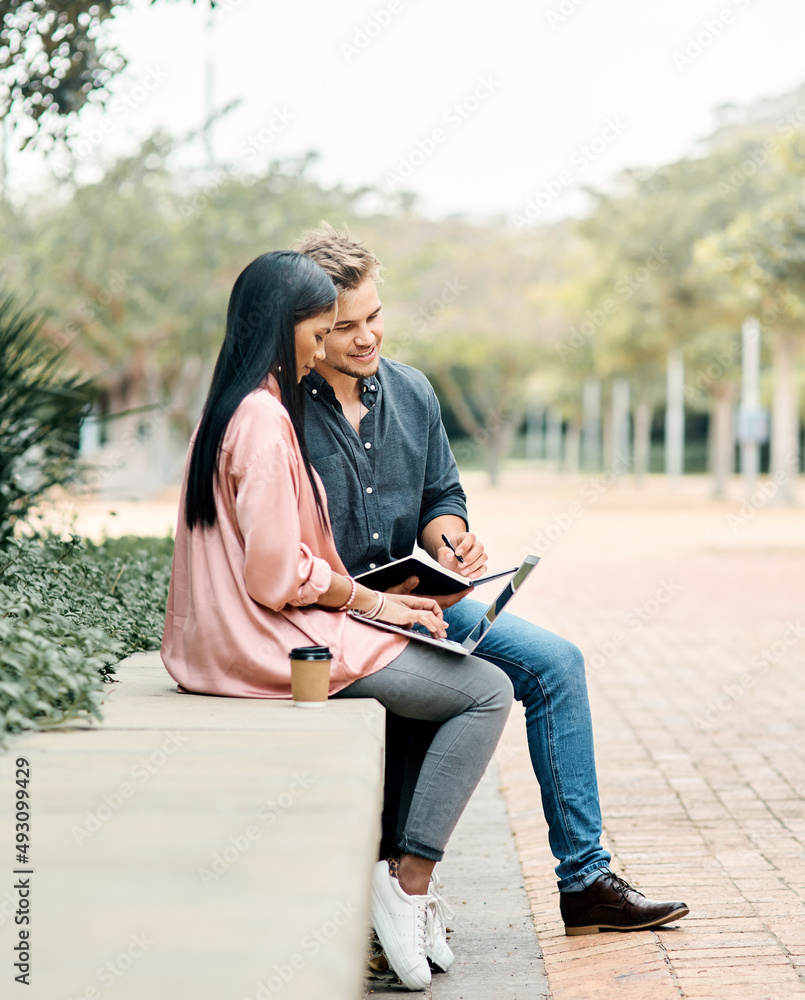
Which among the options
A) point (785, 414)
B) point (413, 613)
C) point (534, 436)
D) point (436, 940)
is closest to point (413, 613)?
point (413, 613)

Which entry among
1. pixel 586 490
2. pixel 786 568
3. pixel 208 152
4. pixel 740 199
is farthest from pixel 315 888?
pixel 586 490

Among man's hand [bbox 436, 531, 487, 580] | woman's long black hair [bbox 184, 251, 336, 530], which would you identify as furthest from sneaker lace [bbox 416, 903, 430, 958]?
woman's long black hair [bbox 184, 251, 336, 530]

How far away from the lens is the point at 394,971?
10.5 ft

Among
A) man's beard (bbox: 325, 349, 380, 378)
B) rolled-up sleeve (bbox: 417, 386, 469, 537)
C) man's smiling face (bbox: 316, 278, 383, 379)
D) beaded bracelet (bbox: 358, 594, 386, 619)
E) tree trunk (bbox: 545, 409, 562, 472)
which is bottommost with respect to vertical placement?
tree trunk (bbox: 545, 409, 562, 472)

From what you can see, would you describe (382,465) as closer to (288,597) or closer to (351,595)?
(351,595)

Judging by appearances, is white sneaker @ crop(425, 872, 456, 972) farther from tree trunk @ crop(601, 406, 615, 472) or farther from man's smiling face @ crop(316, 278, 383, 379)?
tree trunk @ crop(601, 406, 615, 472)

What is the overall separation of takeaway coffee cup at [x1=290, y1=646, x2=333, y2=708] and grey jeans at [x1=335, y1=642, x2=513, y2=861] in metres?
0.27

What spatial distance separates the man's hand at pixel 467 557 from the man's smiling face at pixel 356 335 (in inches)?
20.6

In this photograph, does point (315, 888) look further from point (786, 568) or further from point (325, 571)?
point (786, 568)

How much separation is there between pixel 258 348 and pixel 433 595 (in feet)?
2.66

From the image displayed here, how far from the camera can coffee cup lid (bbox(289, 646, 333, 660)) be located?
9.18 ft

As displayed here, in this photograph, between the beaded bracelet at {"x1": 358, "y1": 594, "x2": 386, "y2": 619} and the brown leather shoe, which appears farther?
the brown leather shoe

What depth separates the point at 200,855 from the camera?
1.97 meters

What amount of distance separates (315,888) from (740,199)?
27.2 m
